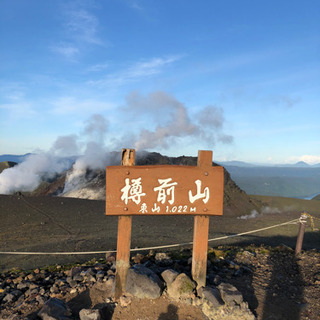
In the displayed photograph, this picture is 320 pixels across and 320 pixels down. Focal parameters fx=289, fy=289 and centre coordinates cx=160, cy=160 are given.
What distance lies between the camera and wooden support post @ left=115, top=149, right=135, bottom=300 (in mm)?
5117

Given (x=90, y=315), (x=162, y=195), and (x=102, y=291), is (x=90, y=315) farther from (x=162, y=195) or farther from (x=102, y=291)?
(x=162, y=195)

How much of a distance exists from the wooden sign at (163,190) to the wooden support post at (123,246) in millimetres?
181

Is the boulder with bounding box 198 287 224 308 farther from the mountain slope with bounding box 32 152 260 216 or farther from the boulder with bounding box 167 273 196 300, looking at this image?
the mountain slope with bounding box 32 152 260 216

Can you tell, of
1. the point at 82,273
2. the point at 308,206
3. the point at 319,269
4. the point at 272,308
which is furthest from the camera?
the point at 308,206

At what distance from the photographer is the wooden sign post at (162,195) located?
5051mm

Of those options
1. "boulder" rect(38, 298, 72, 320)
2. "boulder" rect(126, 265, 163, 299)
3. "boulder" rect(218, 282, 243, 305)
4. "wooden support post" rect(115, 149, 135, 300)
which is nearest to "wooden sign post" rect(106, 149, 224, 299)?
"wooden support post" rect(115, 149, 135, 300)

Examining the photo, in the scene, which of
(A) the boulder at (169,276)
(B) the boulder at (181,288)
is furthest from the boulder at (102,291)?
(B) the boulder at (181,288)

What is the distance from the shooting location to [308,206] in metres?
30.9

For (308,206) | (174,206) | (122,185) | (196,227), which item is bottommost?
(308,206)

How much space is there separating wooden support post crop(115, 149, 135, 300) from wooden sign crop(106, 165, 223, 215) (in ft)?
0.59

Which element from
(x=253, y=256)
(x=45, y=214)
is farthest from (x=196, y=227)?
(x=45, y=214)

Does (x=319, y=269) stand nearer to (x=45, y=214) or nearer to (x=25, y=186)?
(x=45, y=214)

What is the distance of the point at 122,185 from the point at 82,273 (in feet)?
7.84

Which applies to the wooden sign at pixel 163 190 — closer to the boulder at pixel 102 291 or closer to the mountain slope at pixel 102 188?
the boulder at pixel 102 291
